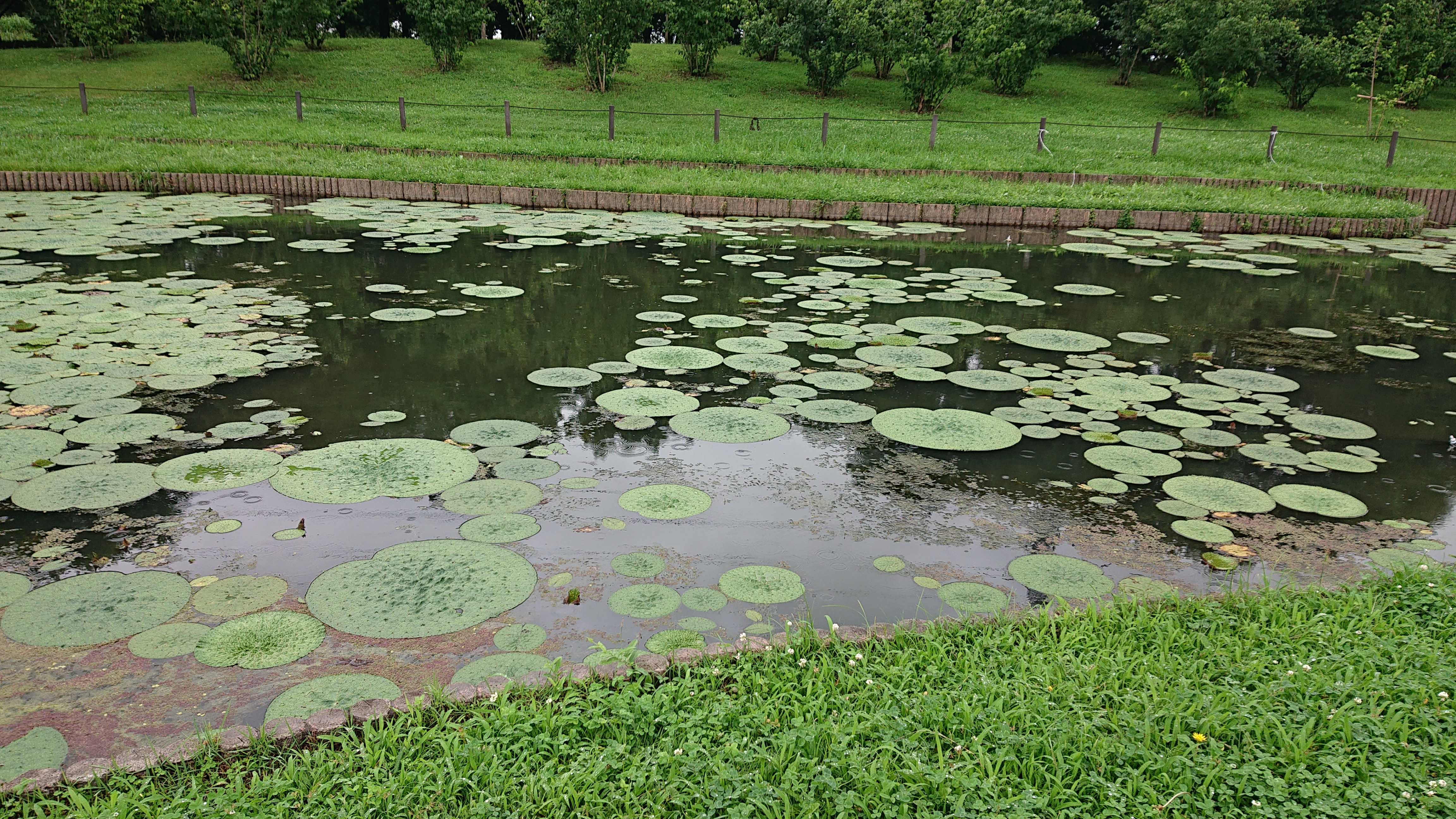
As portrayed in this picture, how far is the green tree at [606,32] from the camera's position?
18.7 m

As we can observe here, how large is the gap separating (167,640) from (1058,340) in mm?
4561

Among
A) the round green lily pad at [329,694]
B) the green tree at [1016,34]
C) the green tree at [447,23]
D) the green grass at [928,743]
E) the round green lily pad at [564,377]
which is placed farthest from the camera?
the green tree at [1016,34]

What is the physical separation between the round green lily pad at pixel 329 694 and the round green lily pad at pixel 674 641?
62 cm

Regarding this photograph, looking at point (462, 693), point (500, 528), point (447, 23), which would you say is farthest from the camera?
point (447, 23)

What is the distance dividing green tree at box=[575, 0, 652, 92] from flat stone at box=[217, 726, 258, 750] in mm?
18793

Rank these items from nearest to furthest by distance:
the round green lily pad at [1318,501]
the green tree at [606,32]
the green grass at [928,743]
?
1. the green grass at [928,743]
2. the round green lily pad at [1318,501]
3. the green tree at [606,32]

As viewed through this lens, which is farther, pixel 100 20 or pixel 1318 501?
pixel 100 20

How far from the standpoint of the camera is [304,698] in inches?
81.2

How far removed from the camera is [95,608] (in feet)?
7.75

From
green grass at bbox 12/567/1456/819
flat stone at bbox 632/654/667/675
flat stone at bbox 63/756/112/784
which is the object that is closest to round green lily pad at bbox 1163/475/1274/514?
green grass at bbox 12/567/1456/819

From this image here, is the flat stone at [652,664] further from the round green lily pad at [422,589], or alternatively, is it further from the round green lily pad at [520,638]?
the round green lily pad at [422,589]

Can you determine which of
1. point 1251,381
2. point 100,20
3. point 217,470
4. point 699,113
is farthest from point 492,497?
point 100,20

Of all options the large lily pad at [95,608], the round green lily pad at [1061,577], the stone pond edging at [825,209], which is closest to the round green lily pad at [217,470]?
the large lily pad at [95,608]

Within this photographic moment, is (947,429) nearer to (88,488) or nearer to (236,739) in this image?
(236,739)
